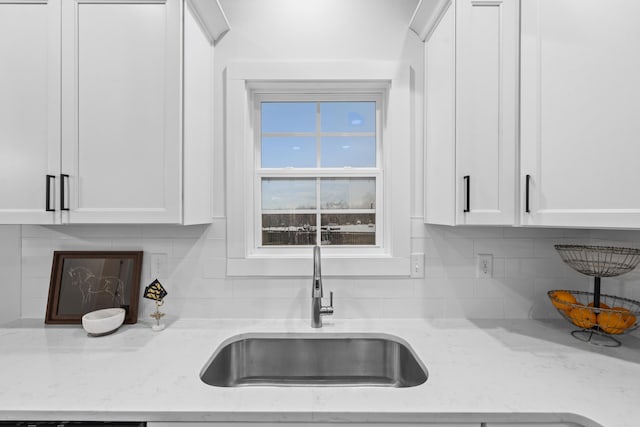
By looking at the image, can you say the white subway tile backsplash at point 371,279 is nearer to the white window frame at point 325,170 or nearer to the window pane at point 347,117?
the white window frame at point 325,170

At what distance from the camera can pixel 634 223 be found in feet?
3.08

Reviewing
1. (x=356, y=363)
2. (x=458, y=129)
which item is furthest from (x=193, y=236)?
(x=458, y=129)

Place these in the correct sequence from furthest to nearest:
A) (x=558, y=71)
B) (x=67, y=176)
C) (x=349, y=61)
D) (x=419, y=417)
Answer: (x=349, y=61), (x=67, y=176), (x=558, y=71), (x=419, y=417)

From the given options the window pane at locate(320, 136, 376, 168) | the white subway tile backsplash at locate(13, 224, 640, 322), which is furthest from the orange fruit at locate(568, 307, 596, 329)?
the window pane at locate(320, 136, 376, 168)

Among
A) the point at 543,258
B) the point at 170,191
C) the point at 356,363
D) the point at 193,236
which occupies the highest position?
the point at 170,191

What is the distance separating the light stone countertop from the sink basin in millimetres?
113

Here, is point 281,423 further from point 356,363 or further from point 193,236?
point 193,236

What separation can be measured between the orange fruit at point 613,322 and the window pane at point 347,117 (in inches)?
49.5

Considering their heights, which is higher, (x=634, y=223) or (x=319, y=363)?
(x=634, y=223)

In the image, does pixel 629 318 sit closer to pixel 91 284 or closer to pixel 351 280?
Answer: pixel 351 280

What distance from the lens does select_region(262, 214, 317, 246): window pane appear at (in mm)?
1724

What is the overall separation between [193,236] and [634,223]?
1657mm

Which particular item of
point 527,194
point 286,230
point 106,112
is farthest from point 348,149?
point 106,112

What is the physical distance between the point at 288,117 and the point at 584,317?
1592 millimetres
